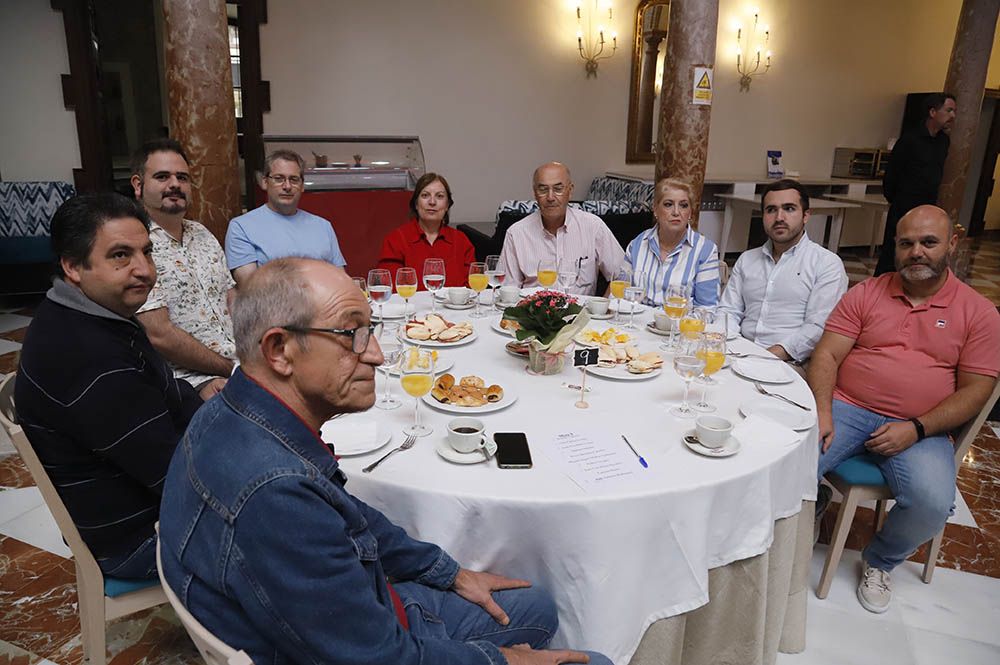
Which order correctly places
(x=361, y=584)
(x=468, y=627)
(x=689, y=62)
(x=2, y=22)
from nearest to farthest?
(x=361, y=584)
(x=468, y=627)
(x=689, y=62)
(x=2, y=22)

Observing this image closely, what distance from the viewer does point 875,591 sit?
219 cm

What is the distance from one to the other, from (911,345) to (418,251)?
7.19ft

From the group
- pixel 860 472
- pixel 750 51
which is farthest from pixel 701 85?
pixel 750 51

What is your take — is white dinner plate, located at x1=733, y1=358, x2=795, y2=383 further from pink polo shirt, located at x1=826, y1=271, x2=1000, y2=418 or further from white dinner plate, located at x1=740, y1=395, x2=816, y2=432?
pink polo shirt, located at x1=826, y1=271, x2=1000, y2=418

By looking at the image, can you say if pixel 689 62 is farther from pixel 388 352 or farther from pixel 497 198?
pixel 388 352

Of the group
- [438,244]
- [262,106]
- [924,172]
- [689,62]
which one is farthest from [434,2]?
[924,172]

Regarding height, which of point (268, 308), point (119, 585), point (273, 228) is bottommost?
point (119, 585)

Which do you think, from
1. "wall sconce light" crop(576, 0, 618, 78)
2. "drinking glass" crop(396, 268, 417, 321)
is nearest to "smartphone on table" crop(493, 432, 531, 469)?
"drinking glass" crop(396, 268, 417, 321)

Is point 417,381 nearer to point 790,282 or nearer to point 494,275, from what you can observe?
point 494,275

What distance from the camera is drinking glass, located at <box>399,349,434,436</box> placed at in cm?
153

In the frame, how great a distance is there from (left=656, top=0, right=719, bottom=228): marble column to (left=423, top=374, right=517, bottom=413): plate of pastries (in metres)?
3.36

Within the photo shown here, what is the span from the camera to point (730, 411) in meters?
1.77

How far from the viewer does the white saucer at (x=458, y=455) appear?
1442 mm

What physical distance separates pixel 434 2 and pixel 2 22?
3.63m
